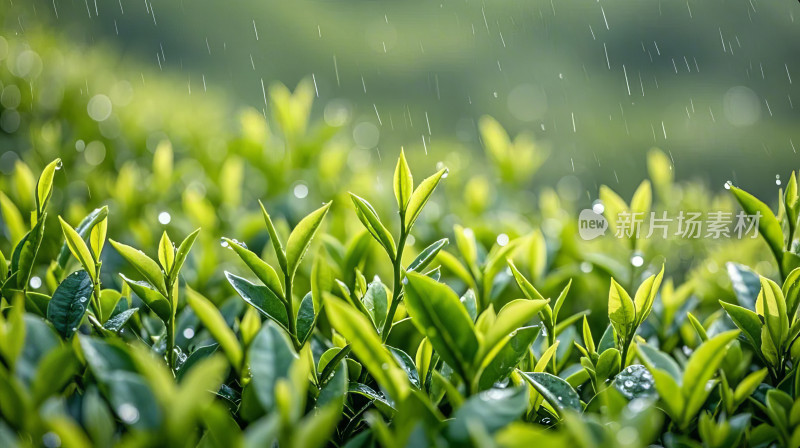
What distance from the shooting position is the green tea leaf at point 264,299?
1.02 m

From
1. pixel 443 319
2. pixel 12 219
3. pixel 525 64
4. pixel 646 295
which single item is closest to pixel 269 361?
pixel 443 319

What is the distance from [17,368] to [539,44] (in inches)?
424

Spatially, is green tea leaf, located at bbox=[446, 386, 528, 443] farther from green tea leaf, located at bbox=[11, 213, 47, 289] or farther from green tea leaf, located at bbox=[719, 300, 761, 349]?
green tea leaf, located at bbox=[11, 213, 47, 289]

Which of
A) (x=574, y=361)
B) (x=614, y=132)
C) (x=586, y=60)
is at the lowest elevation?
(x=614, y=132)

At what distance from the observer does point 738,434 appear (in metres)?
0.84

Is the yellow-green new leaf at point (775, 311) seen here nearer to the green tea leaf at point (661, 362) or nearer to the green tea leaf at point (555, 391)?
the green tea leaf at point (661, 362)

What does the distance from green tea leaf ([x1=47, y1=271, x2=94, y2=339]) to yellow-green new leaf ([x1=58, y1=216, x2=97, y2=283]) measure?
2 centimetres

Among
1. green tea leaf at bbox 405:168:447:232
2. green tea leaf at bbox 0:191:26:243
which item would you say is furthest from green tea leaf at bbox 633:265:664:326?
green tea leaf at bbox 0:191:26:243

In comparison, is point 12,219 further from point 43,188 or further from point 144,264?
point 144,264

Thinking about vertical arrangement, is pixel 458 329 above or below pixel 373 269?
above

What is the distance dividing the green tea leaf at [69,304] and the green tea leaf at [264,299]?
0.70 ft

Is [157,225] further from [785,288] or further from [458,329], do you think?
[785,288]

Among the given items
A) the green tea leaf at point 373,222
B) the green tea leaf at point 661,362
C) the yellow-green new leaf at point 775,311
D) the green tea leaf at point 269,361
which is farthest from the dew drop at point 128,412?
the yellow-green new leaf at point 775,311

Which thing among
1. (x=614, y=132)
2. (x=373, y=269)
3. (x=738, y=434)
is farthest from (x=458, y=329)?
(x=614, y=132)
